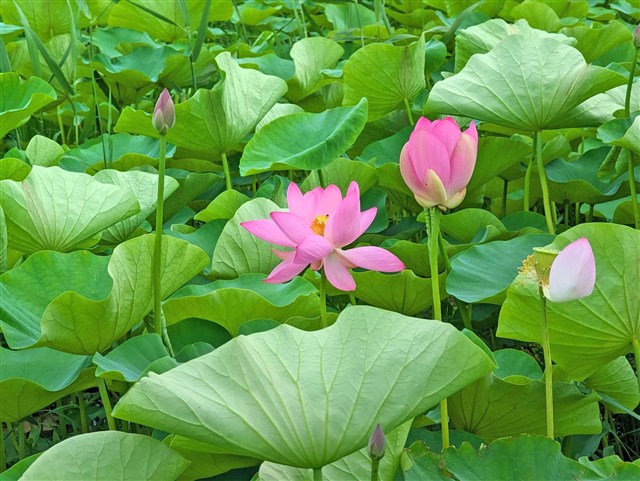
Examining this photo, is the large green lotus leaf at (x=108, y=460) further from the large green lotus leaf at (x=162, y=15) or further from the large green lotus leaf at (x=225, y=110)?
the large green lotus leaf at (x=162, y=15)

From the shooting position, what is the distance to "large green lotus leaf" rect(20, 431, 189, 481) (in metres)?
0.67

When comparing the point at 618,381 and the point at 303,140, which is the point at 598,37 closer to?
the point at 303,140

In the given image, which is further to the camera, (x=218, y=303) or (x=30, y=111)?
(x=30, y=111)

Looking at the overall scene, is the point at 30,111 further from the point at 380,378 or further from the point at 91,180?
the point at 380,378

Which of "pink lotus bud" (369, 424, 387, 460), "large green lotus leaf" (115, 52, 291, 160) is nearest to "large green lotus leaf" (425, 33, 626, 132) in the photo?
"large green lotus leaf" (115, 52, 291, 160)

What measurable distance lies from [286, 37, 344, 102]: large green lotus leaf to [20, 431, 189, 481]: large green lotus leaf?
40.9 inches

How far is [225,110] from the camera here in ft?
4.27

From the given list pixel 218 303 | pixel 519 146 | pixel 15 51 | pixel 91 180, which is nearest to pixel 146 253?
pixel 218 303

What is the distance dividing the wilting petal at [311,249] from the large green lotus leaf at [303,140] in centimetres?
29

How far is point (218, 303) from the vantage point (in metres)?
0.91

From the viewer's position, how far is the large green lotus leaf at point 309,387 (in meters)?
0.63

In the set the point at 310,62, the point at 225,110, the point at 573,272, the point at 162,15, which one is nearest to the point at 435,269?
the point at 573,272

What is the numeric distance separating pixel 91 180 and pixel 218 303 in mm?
279

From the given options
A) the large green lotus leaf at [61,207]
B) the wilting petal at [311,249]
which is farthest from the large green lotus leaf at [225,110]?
the wilting petal at [311,249]
